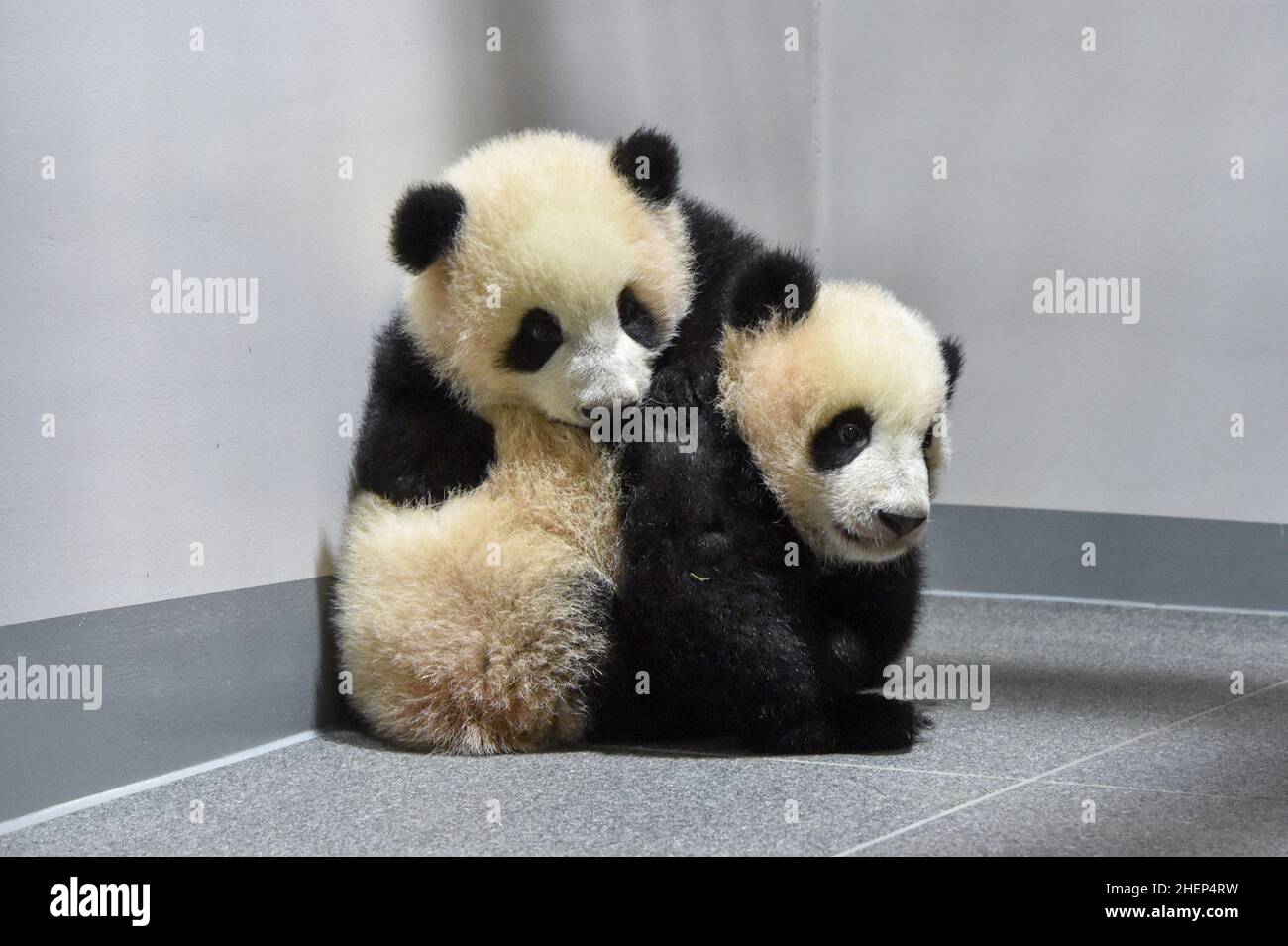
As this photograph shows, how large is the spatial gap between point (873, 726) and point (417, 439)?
1.12 m

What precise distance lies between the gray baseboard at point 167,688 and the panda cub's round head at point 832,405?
1.09 meters

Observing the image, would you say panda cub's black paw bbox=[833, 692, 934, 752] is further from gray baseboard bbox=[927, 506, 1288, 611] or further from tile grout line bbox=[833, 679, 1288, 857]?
gray baseboard bbox=[927, 506, 1288, 611]

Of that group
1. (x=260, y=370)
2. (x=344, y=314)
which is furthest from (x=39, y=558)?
(x=344, y=314)

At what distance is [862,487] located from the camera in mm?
2600

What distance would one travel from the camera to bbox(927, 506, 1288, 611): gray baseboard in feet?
13.5

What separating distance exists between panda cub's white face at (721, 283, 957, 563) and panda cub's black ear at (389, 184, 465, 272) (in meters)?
0.64

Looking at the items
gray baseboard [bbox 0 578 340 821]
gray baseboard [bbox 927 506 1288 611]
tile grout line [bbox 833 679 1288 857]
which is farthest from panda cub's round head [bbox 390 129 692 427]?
gray baseboard [bbox 927 506 1288 611]

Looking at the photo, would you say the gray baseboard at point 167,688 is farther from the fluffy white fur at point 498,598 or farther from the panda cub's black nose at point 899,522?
the panda cub's black nose at point 899,522

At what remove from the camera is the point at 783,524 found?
273 cm

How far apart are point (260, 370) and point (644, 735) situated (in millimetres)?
1134

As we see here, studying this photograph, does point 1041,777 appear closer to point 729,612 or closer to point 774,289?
point 729,612

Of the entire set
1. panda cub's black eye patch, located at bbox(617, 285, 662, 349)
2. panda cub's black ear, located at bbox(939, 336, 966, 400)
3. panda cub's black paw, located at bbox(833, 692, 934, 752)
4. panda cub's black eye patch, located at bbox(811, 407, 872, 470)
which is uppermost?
panda cub's black eye patch, located at bbox(617, 285, 662, 349)
